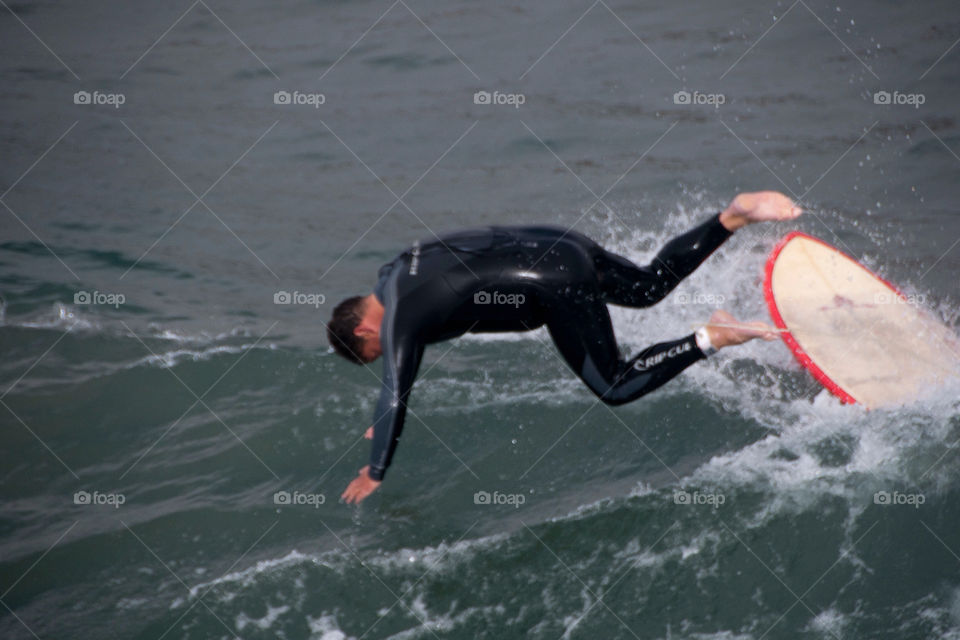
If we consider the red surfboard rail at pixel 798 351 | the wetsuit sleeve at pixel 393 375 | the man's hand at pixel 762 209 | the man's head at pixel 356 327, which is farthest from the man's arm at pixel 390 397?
the red surfboard rail at pixel 798 351

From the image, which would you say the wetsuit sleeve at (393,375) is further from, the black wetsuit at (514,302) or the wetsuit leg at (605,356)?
the wetsuit leg at (605,356)

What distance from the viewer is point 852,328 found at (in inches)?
225

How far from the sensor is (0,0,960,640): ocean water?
15.0ft

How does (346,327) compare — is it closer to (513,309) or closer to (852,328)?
(513,309)

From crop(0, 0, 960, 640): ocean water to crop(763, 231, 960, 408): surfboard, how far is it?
21cm

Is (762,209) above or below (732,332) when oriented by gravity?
above

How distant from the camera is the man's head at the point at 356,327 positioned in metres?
4.57

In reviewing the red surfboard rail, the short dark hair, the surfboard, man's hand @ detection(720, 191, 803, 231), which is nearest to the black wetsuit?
the short dark hair

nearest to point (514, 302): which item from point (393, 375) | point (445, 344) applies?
point (393, 375)

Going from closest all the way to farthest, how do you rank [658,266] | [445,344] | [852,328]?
[658,266]
[852,328]
[445,344]

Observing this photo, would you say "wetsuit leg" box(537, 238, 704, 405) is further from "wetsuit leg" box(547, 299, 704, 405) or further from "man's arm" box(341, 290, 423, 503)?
"man's arm" box(341, 290, 423, 503)

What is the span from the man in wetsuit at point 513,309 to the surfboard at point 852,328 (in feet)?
2.90

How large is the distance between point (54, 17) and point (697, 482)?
9.45 meters

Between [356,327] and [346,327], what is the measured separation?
0.05m
